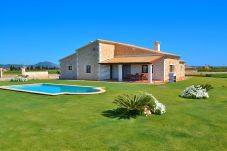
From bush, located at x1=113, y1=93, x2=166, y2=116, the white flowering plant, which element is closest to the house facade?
the white flowering plant

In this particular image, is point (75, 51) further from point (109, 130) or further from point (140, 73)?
point (109, 130)

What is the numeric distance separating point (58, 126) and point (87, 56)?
28521 millimetres

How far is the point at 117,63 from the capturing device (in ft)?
108

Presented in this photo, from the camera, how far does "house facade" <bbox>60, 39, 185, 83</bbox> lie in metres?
31.8

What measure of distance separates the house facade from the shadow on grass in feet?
59.9

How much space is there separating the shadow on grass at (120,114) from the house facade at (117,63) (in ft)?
59.9

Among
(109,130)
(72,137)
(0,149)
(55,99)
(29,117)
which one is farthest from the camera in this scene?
(55,99)

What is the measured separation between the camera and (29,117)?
35.1ft

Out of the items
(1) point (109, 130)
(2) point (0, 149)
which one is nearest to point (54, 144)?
(2) point (0, 149)

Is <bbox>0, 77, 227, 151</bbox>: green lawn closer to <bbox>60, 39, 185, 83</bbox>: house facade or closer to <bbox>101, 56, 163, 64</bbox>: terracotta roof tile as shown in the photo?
<bbox>101, 56, 163, 64</bbox>: terracotta roof tile

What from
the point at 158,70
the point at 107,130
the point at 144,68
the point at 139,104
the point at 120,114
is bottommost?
the point at 107,130

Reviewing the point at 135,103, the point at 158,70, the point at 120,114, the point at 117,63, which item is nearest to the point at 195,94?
the point at 135,103

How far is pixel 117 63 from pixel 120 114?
22009 mm

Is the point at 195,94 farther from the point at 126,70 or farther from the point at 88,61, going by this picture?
the point at 88,61
